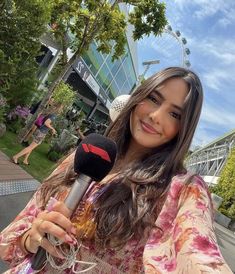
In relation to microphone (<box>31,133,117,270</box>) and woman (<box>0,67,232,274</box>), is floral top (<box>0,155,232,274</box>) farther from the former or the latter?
microphone (<box>31,133,117,270</box>)

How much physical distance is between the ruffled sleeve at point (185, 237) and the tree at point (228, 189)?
2115cm

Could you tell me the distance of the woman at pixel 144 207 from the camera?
125 cm

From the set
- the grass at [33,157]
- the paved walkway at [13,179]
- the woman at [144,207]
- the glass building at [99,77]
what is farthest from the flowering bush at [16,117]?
the woman at [144,207]

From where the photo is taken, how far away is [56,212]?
126cm

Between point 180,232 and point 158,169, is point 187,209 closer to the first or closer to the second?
point 180,232

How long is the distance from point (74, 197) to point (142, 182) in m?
0.42

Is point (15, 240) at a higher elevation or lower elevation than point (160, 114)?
lower

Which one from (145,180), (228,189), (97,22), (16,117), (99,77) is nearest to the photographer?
(145,180)

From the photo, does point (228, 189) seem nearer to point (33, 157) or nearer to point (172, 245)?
point (33, 157)

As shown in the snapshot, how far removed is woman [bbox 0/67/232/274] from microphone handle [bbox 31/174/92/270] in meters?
0.03

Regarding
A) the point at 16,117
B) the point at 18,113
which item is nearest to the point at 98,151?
the point at 18,113

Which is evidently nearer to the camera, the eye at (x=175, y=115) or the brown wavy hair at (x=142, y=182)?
the brown wavy hair at (x=142, y=182)

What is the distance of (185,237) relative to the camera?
123 cm

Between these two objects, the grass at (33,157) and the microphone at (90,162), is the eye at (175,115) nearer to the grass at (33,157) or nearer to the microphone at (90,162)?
the microphone at (90,162)
